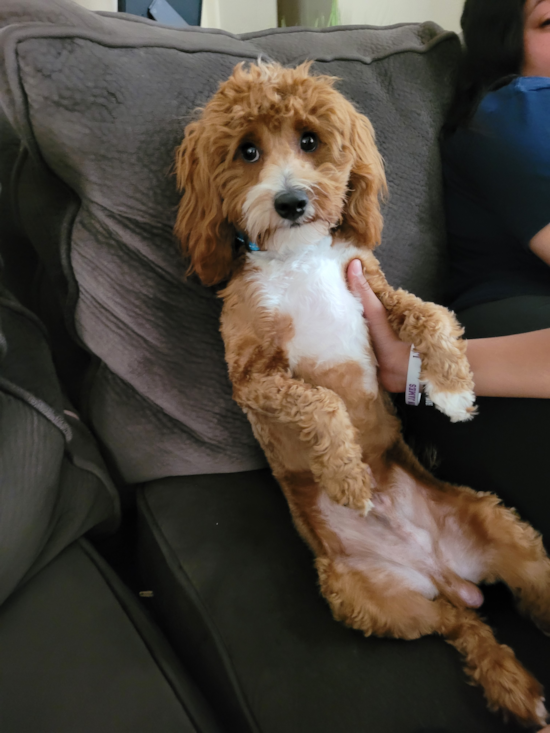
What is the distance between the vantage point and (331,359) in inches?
38.9

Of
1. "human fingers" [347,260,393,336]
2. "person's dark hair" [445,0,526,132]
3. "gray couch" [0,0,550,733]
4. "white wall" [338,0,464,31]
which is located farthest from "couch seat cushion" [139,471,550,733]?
"white wall" [338,0,464,31]

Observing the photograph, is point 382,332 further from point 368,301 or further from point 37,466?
point 37,466

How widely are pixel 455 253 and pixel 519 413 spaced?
23.6 inches

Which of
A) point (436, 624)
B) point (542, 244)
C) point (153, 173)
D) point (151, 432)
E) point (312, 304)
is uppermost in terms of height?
point (153, 173)

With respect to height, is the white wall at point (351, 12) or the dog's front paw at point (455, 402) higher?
the white wall at point (351, 12)

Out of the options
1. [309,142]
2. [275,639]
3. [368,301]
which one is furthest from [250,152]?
[275,639]

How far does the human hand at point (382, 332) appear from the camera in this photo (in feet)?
Answer: 3.34

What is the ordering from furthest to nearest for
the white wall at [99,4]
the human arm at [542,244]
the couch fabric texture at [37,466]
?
the white wall at [99,4] < the human arm at [542,244] < the couch fabric texture at [37,466]

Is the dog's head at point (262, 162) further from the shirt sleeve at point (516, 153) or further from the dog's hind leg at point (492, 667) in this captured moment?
the dog's hind leg at point (492, 667)

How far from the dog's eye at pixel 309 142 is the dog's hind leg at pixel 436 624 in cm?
91

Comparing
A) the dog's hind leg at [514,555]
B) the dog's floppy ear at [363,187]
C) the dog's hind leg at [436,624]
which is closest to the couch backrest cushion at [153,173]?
the dog's floppy ear at [363,187]

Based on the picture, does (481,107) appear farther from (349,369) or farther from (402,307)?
(349,369)

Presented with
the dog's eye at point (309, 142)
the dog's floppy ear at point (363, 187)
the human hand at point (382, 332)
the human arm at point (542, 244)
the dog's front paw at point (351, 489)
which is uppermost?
the dog's eye at point (309, 142)

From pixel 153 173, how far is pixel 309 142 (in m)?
0.35
